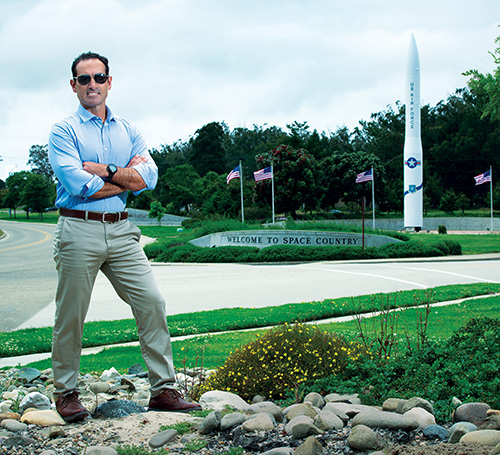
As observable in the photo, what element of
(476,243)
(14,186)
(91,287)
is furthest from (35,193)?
(91,287)

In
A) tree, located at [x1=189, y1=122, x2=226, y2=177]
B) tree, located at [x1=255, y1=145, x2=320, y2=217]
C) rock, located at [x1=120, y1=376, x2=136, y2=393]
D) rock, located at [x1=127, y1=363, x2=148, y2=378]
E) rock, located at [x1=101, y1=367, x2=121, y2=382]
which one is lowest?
rock, located at [x1=127, y1=363, x2=148, y2=378]

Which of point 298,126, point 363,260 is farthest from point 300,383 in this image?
point 298,126

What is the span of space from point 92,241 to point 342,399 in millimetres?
2275

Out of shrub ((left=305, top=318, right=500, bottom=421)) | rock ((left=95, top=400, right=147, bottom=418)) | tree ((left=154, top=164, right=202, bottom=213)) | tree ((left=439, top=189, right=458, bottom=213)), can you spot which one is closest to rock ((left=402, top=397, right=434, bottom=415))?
shrub ((left=305, top=318, right=500, bottom=421))

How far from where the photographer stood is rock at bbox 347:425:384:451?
3.43 m

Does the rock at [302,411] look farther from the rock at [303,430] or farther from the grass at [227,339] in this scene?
the grass at [227,339]

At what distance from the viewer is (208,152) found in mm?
96125

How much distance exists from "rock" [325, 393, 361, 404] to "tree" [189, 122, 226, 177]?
90.7 m

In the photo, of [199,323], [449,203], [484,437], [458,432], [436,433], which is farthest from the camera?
[449,203]

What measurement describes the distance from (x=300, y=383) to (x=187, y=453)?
163 centimetres

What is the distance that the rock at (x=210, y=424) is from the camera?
372 centimetres

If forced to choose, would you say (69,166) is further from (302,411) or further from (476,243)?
(476,243)

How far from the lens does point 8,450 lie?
11.4 feet

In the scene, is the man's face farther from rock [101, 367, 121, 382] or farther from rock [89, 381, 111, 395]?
rock [101, 367, 121, 382]
